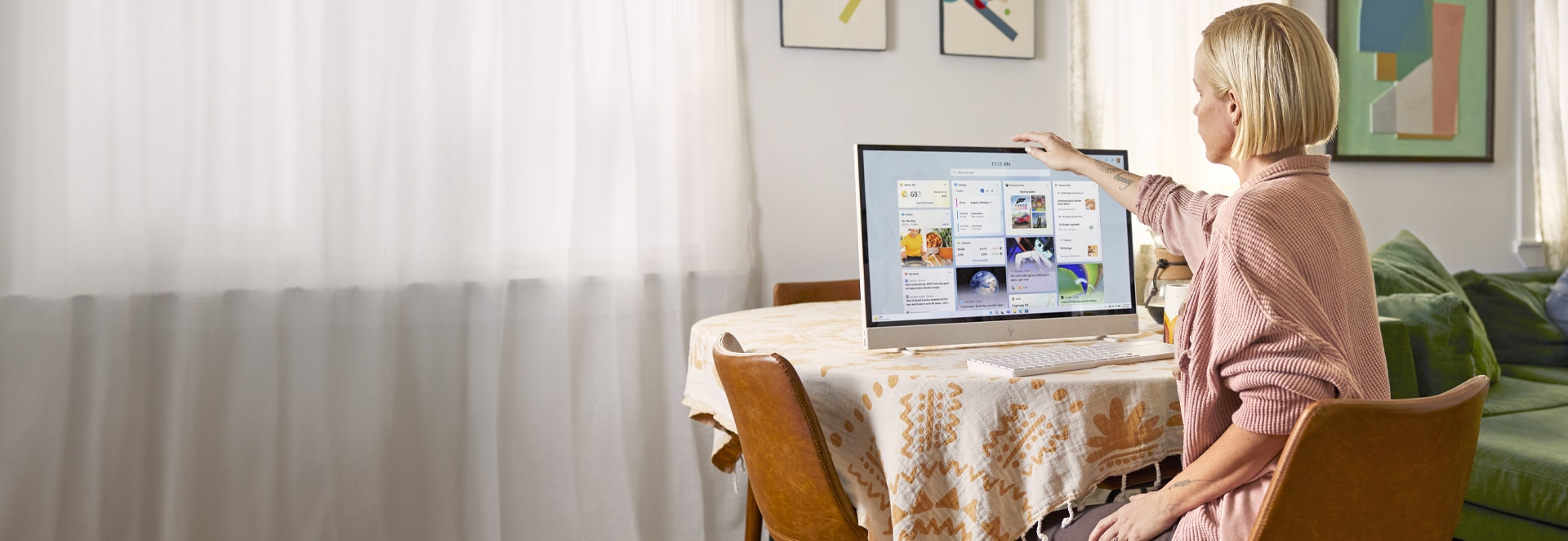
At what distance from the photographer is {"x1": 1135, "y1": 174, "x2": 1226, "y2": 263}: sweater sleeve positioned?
1.37m

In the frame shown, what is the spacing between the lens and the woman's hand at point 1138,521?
1.16m

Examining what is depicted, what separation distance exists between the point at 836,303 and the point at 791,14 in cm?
98

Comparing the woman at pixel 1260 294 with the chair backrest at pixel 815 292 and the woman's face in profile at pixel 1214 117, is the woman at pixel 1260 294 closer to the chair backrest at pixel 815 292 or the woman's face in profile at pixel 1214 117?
the woman's face in profile at pixel 1214 117

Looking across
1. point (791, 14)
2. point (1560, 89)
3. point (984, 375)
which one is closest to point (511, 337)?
point (791, 14)

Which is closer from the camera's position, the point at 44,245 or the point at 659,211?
the point at 44,245

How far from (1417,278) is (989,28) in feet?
5.30

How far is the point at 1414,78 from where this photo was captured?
377 cm

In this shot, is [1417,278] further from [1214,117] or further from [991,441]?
[991,441]

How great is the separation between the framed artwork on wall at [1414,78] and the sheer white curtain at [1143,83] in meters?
0.72

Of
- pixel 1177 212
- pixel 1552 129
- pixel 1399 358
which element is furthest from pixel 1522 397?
pixel 1177 212

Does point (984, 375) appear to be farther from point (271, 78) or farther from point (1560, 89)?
point (1560, 89)

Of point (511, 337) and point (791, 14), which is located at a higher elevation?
point (791, 14)

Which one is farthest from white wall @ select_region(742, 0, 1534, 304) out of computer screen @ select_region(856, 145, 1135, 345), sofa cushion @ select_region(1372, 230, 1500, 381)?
computer screen @ select_region(856, 145, 1135, 345)

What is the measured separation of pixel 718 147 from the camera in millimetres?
2799
